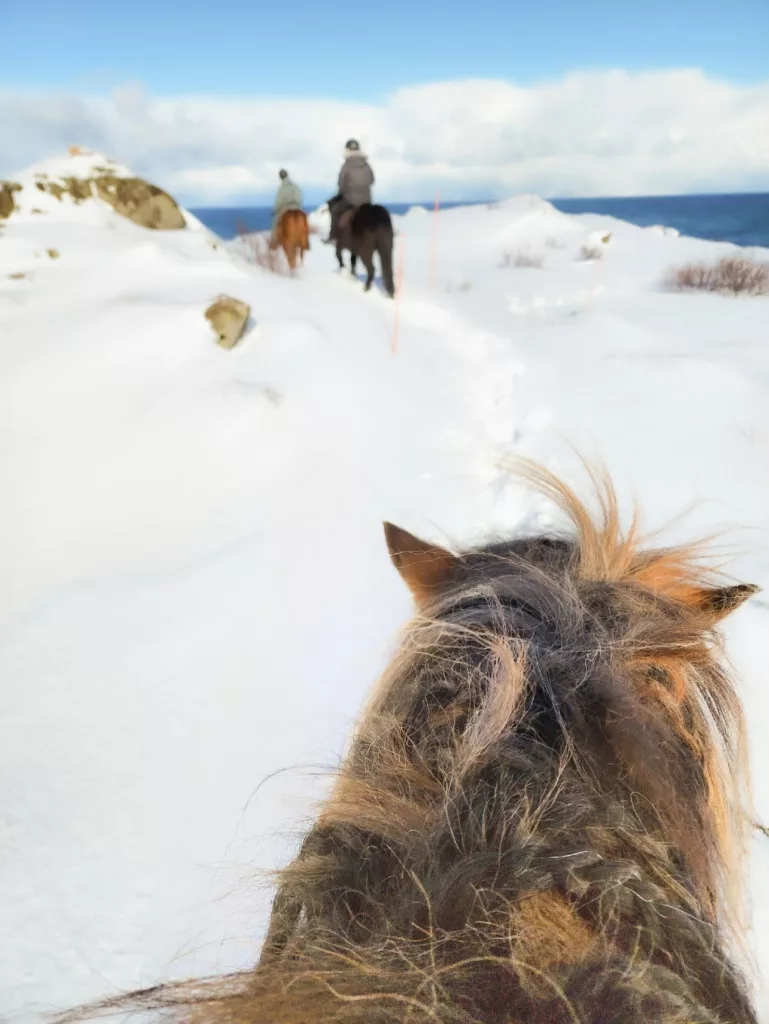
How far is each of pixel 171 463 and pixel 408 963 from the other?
339 centimetres

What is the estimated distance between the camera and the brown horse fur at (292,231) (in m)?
7.38

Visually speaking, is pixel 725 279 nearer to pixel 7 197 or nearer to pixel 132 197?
pixel 132 197

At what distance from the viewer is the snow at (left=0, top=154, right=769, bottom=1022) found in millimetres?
1706

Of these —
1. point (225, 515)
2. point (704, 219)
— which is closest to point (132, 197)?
point (225, 515)

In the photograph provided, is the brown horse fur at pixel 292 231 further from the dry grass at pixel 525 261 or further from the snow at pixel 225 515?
the dry grass at pixel 525 261

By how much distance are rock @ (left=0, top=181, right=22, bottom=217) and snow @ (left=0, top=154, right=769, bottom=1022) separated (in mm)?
277

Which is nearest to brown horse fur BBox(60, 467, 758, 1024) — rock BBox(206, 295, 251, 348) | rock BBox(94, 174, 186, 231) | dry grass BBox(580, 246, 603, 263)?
rock BBox(206, 295, 251, 348)

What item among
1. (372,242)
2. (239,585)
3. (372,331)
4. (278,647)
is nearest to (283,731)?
(278,647)

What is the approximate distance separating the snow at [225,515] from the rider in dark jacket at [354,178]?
146cm

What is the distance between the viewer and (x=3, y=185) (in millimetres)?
6609

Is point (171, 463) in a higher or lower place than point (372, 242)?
lower

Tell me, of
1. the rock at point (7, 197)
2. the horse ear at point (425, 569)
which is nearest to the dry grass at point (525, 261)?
the rock at point (7, 197)

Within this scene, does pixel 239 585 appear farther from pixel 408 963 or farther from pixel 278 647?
pixel 408 963

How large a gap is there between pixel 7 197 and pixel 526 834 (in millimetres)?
8453
